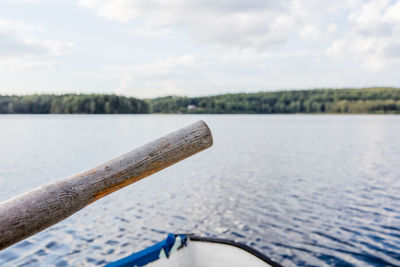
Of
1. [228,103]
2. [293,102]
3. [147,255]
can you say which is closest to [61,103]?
[228,103]

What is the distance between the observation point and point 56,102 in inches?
4624

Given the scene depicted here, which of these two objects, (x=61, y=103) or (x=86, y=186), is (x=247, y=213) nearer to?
(x=86, y=186)

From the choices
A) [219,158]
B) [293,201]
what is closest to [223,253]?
[293,201]

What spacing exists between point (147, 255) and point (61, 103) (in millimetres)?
122944

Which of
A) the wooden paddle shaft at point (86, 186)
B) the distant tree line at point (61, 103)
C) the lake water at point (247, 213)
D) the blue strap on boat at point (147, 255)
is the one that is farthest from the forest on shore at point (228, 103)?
the wooden paddle shaft at point (86, 186)

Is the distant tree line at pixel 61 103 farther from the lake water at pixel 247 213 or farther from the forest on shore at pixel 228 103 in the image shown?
the lake water at pixel 247 213

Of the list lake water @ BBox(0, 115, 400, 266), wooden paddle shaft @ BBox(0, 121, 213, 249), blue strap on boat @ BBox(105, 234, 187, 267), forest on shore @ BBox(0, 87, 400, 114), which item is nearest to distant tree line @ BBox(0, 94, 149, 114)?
forest on shore @ BBox(0, 87, 400, 114)

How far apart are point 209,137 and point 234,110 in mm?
144246

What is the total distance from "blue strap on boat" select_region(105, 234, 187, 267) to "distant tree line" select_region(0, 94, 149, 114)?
11924 centimetres

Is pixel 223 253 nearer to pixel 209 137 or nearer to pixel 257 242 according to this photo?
pixel 209 137

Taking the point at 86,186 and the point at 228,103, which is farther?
the point at 228,103

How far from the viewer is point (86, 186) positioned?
213 cm

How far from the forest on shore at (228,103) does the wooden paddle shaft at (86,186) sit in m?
121

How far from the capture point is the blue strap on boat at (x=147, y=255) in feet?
13.7
